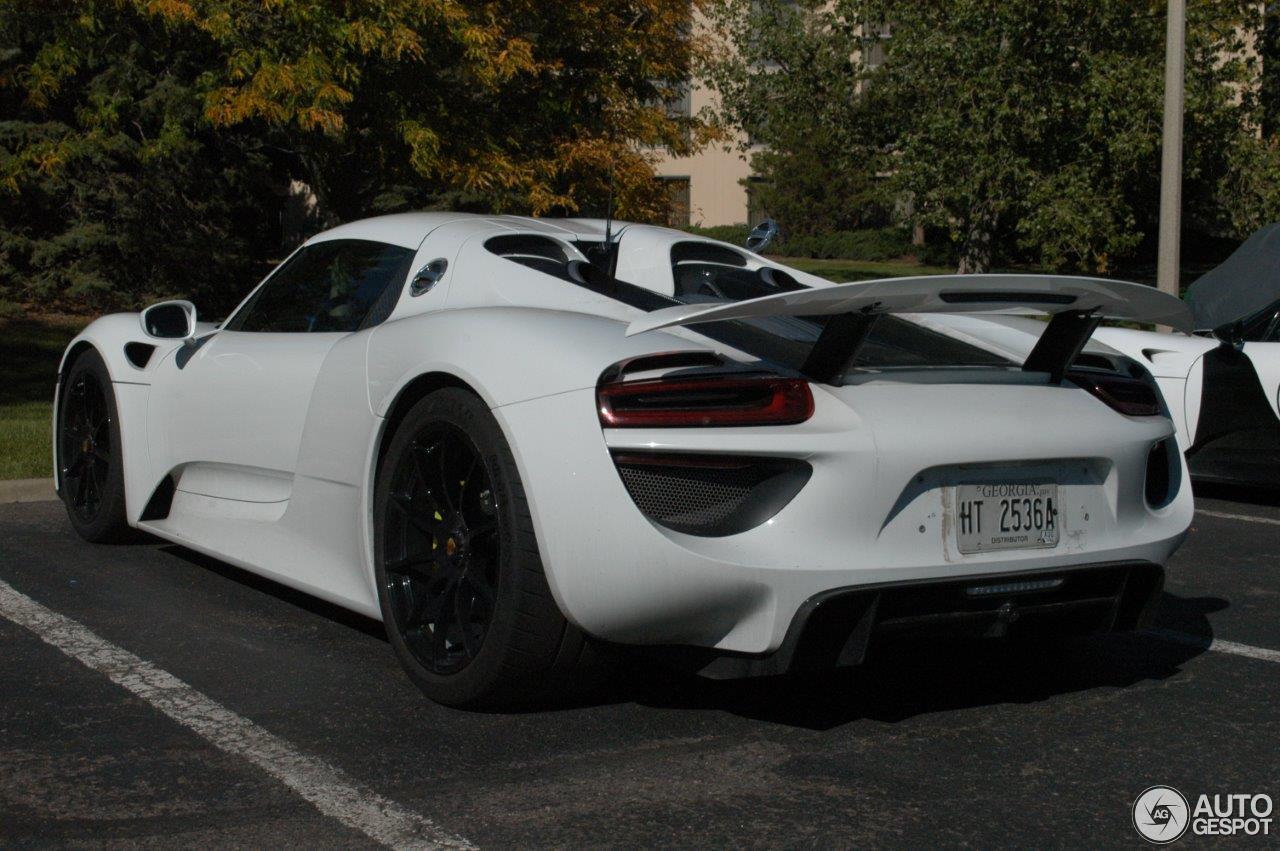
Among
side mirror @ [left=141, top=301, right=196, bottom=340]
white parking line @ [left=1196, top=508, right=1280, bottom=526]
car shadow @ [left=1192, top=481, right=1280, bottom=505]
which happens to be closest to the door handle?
side mirror @ [left=141, top=301, right=196, bottom=340]

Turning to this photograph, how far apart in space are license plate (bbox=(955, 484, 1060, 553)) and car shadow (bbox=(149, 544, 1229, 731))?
311 millimetres

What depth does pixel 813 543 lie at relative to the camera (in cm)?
332

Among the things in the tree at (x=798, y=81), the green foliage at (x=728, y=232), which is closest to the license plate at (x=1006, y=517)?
the tree at (x=798, y=81)

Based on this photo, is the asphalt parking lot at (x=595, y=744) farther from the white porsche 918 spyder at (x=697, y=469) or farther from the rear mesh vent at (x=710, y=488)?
the rear mesh vent at (x=710, y=488)

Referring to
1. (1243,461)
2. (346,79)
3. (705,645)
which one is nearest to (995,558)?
(705,645)

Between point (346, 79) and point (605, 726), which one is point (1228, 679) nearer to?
point (605, 726)

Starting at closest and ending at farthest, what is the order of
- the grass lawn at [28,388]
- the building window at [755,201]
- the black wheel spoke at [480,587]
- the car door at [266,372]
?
the black wheel spoke at [480,587], the car door at [266,372], the grass lawn at [28,388], the building window at [755,201]

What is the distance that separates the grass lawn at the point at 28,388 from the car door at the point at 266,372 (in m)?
2.56

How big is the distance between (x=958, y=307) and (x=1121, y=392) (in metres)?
0.67

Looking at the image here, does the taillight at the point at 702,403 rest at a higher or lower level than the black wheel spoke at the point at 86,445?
higher

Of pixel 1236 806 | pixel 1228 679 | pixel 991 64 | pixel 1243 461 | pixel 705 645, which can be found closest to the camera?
pixel 1236 806

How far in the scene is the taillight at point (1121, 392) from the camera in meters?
3.90

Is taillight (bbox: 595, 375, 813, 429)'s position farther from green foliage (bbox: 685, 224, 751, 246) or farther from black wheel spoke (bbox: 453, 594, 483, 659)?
green foliage (bbox: 685, 224, 751, 246)

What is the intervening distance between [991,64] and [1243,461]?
42.3 ft
